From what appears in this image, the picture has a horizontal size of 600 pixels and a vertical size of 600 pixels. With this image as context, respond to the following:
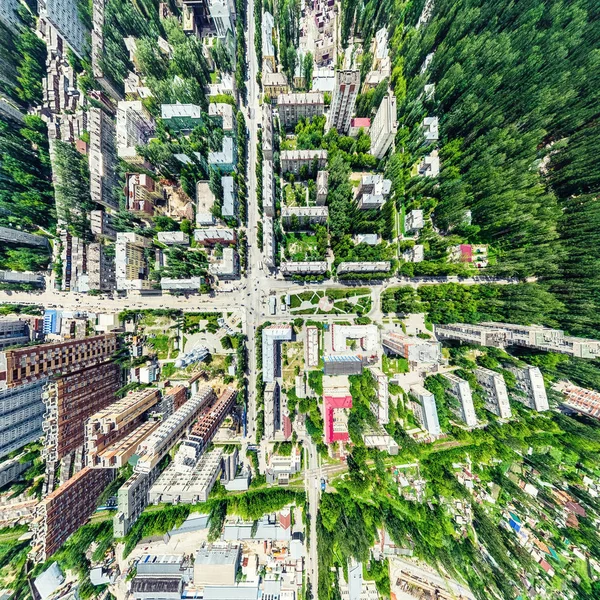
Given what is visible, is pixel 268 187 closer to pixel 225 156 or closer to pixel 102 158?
pixel 225 156

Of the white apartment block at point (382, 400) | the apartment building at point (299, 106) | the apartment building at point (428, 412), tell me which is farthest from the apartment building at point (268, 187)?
the apartment building at point (428, 412)

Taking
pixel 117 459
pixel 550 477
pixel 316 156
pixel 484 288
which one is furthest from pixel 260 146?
pixel 550 477

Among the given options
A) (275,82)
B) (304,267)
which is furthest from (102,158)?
(304,267)

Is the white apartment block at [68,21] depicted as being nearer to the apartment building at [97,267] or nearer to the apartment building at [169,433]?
the apartment building at [97,267]

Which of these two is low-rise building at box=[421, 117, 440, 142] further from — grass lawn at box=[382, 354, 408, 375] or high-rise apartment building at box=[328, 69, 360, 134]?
grass lawn at box=[382, 354, 408, 375]

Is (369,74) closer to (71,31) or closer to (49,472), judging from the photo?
(71,31)
